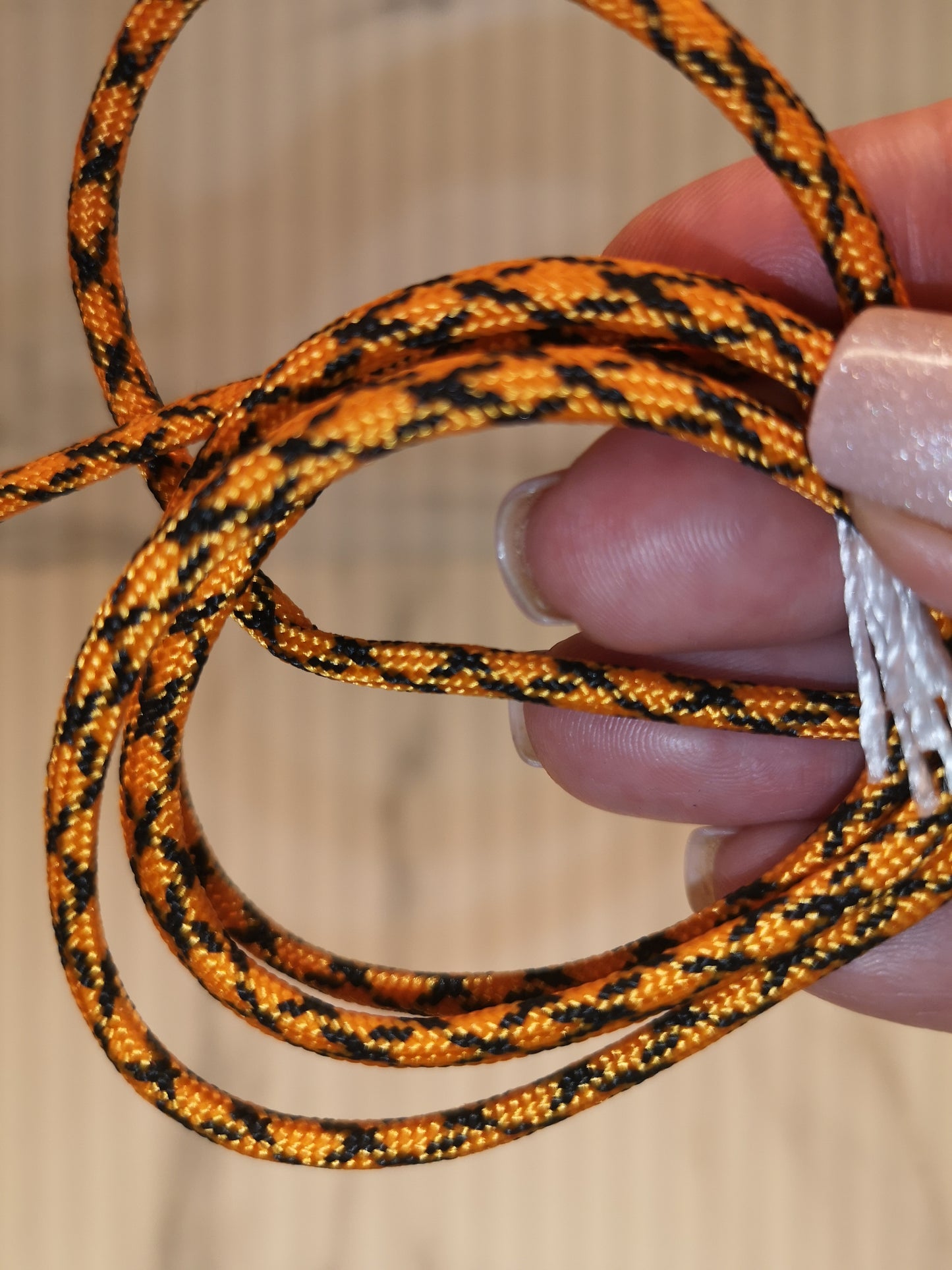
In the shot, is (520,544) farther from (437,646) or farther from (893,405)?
(893,405)

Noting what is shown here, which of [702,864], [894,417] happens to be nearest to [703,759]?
[702,864]

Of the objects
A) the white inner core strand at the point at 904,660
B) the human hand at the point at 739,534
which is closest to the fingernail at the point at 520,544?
the human hand at the point at 739,534

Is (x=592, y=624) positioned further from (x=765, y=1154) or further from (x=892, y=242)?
(x=765, y=1154)

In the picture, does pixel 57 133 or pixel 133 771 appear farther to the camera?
pixel 57 133

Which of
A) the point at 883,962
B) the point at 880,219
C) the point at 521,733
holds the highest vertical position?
the point at 880,219

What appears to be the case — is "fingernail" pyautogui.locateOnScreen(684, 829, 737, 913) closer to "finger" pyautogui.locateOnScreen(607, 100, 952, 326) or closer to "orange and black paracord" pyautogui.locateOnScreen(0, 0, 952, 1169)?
"orange and black paracord" pyautogui.locateOnScreen(0, 0, 952, 1169)

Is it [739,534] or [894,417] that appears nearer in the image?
[894,417]

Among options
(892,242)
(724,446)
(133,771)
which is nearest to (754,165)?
(892,242)
